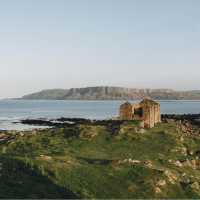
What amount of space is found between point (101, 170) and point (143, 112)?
34.2 m

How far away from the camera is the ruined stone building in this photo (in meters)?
65.0

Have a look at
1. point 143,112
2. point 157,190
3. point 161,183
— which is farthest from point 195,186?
point 143,112

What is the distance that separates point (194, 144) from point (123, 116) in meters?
20.6

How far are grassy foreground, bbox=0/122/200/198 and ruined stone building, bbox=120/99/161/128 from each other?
55.9 ft

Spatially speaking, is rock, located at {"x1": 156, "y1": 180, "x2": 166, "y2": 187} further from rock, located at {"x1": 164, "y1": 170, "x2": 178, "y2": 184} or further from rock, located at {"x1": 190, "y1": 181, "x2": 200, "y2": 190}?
rock, located at {"x1": 190, "y1": 181, "x2": 200, "y2": 190}

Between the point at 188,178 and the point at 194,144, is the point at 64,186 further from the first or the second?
the point at 194,144

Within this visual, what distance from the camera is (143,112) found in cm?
6569

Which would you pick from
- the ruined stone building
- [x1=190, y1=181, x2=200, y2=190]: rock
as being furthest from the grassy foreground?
the ruined stone building

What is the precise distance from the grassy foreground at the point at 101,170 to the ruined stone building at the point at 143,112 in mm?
17038

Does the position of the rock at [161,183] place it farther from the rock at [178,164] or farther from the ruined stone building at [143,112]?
the ruined stone building at [143,112]

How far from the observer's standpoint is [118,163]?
34.3 metres

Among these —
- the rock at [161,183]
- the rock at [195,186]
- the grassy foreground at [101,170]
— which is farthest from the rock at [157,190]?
the rock at [195,186]

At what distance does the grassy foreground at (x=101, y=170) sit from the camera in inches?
1113

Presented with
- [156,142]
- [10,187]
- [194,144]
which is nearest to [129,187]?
[10,187]
